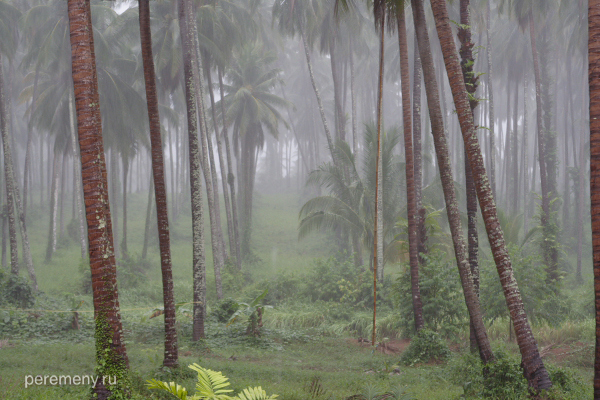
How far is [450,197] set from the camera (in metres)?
8.35

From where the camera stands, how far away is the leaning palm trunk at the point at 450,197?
7.92 meters

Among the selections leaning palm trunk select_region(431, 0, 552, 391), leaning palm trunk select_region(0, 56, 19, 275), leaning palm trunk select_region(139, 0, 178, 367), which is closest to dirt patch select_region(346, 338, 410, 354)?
leaning palm trunk select_region(431, 0, 552, 391)

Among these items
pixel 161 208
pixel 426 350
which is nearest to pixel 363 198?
pixel 426 350

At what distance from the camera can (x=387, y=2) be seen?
29.6 ft

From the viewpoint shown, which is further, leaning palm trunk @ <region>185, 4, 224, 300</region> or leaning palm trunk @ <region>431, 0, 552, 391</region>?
leaning palm trunk @ <region>185, 4, 224, 300</region>

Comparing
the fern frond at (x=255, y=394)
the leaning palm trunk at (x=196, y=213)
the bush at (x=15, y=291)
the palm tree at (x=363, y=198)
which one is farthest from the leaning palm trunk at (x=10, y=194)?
the fern frond at (x=255, y=394)

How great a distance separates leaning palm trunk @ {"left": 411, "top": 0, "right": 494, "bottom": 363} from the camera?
26.0 feet

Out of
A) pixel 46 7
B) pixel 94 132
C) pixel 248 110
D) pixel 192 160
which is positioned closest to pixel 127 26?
pixel 46 7

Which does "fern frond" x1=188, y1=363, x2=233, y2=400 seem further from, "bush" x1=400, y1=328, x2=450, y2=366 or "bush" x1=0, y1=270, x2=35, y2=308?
"bush" x1=0, y1=270, x2=35, y2=308

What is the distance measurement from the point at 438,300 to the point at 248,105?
1991 cm

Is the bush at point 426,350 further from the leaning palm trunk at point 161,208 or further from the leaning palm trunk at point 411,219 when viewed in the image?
the leaning palm trunk at point 161,208

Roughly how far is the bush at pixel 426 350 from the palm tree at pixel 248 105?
18.4 meters

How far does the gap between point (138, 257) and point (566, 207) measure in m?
27.2

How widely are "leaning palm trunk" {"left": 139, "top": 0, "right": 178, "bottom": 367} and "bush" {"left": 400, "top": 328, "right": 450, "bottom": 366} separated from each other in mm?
5276
